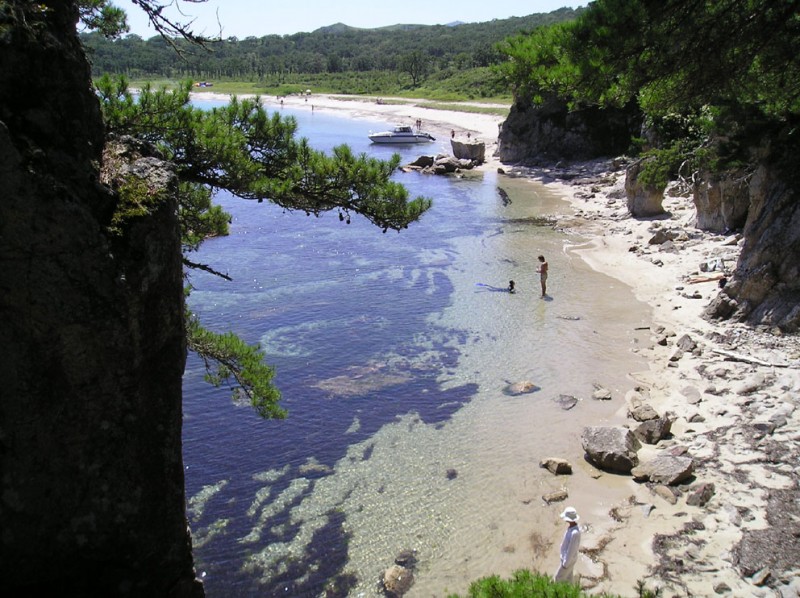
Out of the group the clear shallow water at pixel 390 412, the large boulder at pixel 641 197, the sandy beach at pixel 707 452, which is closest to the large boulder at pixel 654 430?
the sandy beach at pixel 707 452

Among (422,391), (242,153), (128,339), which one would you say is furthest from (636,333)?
(128,339)

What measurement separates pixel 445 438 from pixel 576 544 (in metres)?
5.74

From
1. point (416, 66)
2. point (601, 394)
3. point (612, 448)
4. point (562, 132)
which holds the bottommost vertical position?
point (601, 394)

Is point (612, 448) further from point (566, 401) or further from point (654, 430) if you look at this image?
point (566, 401)

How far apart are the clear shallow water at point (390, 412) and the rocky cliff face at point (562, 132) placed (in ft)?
78.2

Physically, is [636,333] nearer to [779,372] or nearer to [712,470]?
[779,372]

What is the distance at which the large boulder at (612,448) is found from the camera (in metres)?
13.0

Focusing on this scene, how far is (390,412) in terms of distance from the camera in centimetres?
1647

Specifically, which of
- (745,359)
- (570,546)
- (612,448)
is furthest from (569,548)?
(745,359)

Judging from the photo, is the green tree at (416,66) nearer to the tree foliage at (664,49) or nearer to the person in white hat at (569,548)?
the tree foliage at (664,49)

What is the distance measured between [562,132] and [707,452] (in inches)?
1787

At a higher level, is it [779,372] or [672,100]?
[672,100]

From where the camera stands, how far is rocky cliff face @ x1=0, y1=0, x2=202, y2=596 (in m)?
5.15

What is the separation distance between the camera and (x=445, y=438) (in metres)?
15.1
